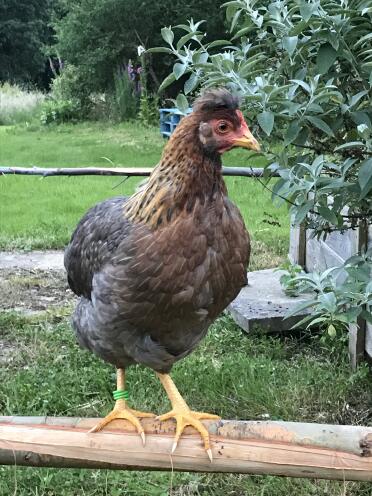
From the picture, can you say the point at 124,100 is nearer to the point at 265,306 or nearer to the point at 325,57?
the point at 265,306

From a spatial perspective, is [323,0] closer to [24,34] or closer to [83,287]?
[83,287]

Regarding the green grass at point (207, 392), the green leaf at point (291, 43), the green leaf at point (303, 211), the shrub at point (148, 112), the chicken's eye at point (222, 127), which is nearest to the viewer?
the chicken's eye at point (222, 127)

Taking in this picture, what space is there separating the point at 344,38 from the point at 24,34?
32584 millimetres

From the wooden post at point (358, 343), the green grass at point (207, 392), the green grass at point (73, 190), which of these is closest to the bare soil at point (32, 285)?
the green grass at point (73, 190)

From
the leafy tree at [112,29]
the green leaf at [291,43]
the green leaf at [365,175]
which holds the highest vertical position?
the leafy tree at [112,29]

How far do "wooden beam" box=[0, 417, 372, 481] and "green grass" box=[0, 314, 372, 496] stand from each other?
0.69m

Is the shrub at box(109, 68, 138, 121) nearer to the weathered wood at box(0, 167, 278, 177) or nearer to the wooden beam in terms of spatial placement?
the weathered wood at box(0, 167, 278, 177)

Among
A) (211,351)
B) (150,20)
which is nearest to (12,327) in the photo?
(211,351)

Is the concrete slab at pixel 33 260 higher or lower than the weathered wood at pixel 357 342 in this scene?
Result: lower

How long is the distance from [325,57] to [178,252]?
0.80m

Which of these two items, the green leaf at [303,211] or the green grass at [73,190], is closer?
the green leaf at [303,211]

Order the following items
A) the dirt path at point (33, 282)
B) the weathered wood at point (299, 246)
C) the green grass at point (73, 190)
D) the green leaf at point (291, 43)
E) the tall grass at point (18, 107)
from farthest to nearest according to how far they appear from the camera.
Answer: the tall grass at point (18, 107) → the green grass at point (73, 190) → the dirt path at point (33, 282) → the weathered wood at point (299, 246) → the green leaf at point (291, 43)

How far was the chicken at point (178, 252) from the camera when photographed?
1850 mm

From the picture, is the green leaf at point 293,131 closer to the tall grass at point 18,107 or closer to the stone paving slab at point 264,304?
the stone paving slab at point 264,304
